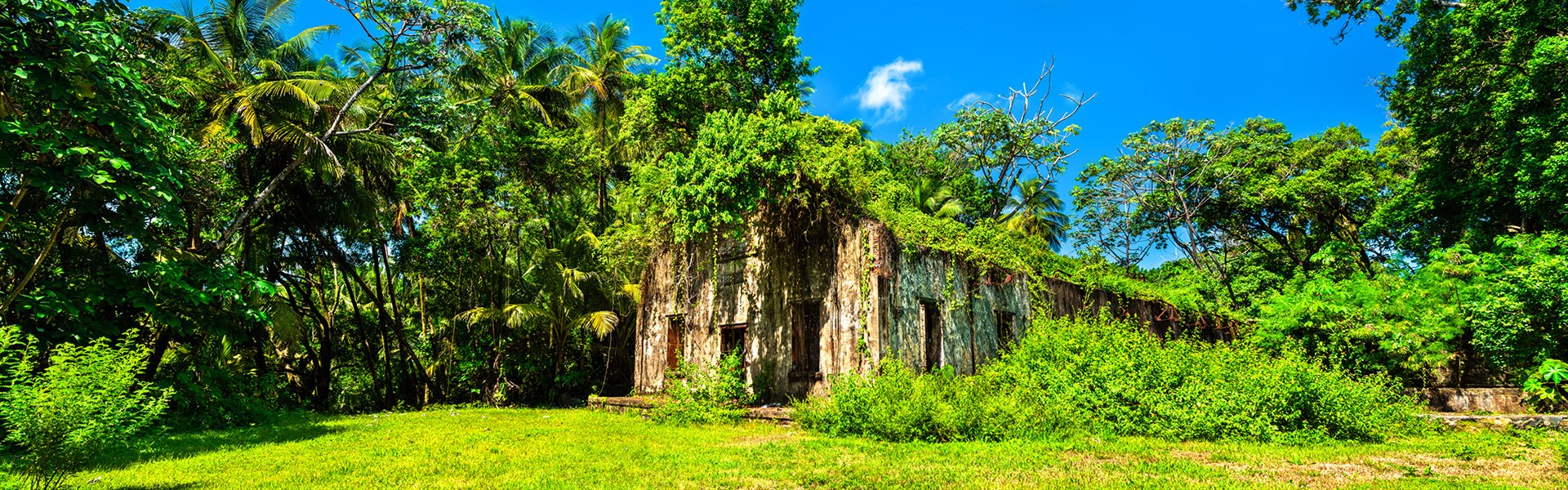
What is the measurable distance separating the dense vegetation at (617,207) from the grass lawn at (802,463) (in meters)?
0.92

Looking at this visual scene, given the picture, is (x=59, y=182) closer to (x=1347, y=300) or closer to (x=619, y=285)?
(x=619, y=285)

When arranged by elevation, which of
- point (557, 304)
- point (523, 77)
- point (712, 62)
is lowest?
point (557, 304)

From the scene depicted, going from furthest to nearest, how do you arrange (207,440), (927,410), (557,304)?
(557,304), (207,440), (927,410)

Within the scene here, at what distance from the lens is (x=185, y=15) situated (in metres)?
14.7

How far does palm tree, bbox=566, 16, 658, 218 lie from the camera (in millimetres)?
22719

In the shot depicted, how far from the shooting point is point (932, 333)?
42.3ft

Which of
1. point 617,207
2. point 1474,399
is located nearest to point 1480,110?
point 1474,399

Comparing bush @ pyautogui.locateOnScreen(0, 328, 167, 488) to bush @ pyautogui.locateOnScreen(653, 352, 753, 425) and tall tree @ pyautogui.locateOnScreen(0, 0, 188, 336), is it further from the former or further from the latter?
bush @ pyautogui.locateOnScreen(653, 352, 753, 425)

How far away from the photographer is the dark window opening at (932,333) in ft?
41.4

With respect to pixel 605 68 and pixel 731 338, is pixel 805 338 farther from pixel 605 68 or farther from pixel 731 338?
pixel 605 68

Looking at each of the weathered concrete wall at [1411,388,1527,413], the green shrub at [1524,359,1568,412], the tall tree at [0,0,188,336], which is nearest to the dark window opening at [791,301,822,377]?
the tall tree at [0,0,188,336]

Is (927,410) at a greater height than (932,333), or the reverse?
(932,333)

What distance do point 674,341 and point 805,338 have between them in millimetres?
3482

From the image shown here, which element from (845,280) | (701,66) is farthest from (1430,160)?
(701,66)
